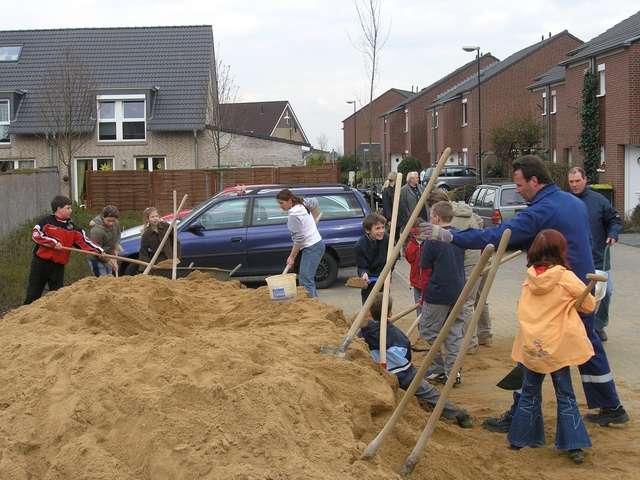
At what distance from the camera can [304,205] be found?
11.9m

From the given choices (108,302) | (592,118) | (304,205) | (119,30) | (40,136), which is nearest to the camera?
(108,302)

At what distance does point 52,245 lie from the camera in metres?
10.5

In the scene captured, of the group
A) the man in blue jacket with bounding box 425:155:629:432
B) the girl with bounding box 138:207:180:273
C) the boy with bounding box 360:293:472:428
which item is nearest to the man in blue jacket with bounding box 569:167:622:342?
the man in blue jacket with bounding box 425:155:629:432

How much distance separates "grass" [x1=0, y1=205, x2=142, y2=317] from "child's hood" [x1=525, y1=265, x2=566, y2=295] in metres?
7.74

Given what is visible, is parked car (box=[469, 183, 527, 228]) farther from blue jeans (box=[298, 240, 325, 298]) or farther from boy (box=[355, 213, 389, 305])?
boy (box=[355, 213, 389, 305])

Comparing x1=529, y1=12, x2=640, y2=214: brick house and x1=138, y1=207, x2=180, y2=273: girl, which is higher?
x1=529, y1=12, x2=640, y2=214: brick house

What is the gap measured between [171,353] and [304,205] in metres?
6.30

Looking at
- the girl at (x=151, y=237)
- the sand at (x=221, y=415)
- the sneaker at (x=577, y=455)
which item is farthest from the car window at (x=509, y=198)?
the sneaker at (x=577, y=455)

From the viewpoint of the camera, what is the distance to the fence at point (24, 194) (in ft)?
56.9


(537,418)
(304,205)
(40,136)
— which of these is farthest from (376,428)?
(40,136)

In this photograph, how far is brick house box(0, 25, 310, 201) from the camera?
4212cm

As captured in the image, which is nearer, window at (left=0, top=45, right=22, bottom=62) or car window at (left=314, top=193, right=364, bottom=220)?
car window at (left=314, top=193, right=364, bottom=220)

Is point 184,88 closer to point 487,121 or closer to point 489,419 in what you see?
point 487,121

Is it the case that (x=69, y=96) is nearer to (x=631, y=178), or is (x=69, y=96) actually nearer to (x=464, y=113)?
(x=631, y=178)
